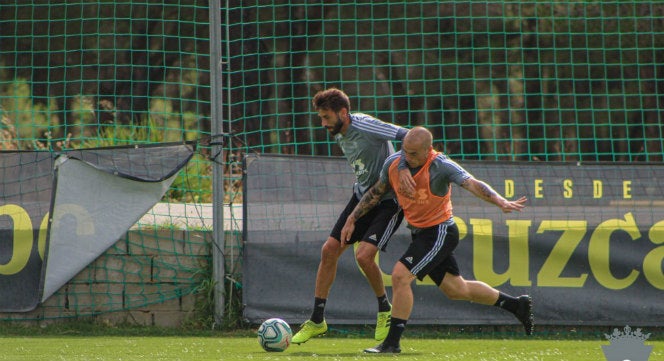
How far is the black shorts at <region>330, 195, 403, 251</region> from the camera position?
341 inches

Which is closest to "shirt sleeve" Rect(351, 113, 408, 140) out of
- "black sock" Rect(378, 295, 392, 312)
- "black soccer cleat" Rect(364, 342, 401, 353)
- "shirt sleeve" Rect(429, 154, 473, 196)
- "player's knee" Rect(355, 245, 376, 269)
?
"shirt sleeve" Rect(429, 154, 473, 196)

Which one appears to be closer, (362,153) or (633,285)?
(362,153)

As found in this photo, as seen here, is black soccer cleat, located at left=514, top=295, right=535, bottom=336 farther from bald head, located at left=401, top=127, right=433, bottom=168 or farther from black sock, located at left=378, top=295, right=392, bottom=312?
bald head, located at left=401, top=127, right=433, bottom=168

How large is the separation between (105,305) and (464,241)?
3533 millimetres

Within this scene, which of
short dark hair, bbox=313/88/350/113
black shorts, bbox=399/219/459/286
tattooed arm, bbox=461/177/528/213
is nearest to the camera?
tattooed arm, bbox=461/177/528/213

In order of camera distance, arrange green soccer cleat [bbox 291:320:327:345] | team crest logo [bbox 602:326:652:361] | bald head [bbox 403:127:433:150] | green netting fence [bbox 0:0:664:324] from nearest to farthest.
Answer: team crest logo [bbox 602:326:652:361]
bald head [bbox 403:127:433:150]
green soccer cleat [bbox 291:320:327:345]
green netting fence [bbox 0:0:664:324]

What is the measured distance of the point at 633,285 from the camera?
1070 cm

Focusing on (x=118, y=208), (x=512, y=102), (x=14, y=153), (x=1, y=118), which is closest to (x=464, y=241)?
(x=118, y=208)

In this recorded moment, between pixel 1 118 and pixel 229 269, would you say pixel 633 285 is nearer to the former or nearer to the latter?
pixel 229 269

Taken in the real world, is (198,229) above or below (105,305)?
above

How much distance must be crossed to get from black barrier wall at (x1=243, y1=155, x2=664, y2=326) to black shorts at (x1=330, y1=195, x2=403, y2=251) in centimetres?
188

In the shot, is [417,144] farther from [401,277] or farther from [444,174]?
[401,277]

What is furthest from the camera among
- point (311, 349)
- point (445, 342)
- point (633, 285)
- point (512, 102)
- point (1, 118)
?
point (512, 102)

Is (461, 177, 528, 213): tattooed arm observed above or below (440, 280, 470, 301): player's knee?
above
